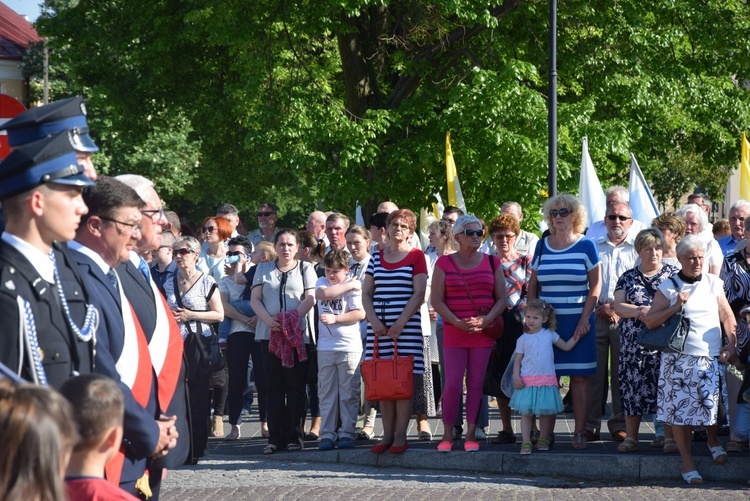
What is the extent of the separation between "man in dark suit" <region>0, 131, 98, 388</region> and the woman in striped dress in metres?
6.07

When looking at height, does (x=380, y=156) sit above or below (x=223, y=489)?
above

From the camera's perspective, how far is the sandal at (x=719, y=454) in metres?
8.43

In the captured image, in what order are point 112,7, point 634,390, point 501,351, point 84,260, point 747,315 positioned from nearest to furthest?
point 84,260 → point 747,315 → point 634,390 → point 501,351 → point 112,7

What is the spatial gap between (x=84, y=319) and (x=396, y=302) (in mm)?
6055

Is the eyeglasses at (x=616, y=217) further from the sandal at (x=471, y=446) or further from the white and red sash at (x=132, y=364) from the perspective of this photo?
the white and red sash at (x=132, y=364)

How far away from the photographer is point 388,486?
8469mm

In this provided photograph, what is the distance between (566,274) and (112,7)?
19736 millimetres

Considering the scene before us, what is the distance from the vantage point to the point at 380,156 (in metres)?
19.0

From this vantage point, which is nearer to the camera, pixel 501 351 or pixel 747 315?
pixel 747 315

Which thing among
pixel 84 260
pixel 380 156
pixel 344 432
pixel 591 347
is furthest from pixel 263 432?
pixel 380 156

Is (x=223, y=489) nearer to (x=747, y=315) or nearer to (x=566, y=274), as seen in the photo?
(x=566, y=274)

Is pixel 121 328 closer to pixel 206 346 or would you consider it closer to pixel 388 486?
pixel 388 486

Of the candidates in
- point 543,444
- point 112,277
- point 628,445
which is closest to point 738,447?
point 628,445

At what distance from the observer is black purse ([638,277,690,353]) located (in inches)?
328
